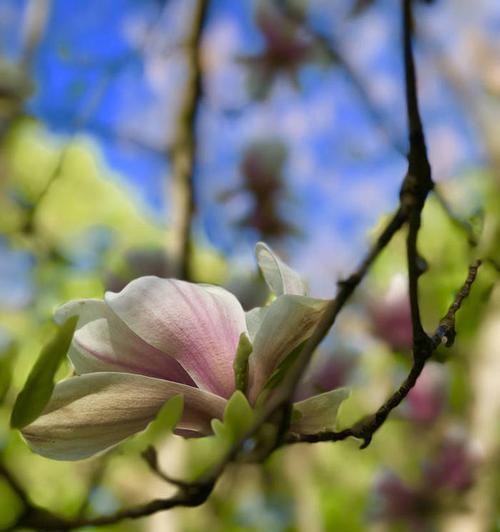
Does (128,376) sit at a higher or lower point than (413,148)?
lower

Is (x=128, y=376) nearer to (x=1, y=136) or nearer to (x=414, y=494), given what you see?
(x=414, y=494)

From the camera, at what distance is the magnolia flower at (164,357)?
381 mm

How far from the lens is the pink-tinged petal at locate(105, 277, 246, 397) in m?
0.39

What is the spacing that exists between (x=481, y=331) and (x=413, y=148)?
0.83 metres

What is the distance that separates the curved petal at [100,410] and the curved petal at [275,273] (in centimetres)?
7

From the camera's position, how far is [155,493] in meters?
1.30

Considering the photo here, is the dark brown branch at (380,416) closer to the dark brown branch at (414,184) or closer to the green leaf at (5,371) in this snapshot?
the dark brown branch at (414,184)

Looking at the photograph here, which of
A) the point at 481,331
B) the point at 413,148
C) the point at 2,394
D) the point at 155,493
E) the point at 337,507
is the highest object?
the point at 413,148

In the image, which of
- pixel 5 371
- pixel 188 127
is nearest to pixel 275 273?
pixel 5 371

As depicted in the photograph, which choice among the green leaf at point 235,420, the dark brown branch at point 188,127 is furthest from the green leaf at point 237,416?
the dark brown branch at point 188,127

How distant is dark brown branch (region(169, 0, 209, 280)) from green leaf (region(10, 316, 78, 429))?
2.62ft

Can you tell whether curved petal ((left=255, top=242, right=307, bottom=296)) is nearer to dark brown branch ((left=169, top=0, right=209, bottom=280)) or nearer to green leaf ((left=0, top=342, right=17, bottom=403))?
green leaf ((left=0, top=342, right=17, bottom=403))

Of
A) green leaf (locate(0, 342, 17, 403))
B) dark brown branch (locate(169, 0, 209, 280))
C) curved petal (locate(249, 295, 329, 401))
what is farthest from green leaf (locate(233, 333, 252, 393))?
dark brown branch (locate(169, 0, 209, 280))

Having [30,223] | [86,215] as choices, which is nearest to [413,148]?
[30,223]
